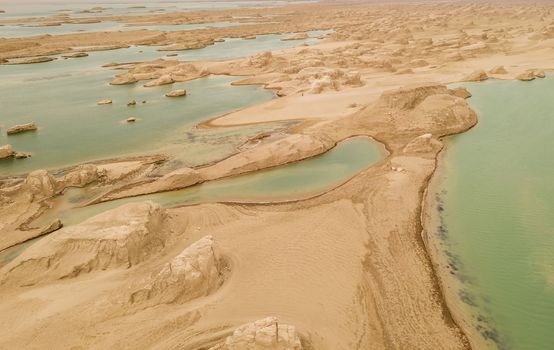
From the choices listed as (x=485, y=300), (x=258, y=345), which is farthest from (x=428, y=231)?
(x=258, y=345)

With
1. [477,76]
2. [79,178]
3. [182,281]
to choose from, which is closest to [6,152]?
[79,178]

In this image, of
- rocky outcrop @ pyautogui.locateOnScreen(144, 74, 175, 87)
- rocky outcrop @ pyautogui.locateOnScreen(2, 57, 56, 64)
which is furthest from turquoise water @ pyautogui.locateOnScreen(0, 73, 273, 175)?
rocky outcrop @ pyautogui.locateOnScreen(2, 57, 56, 64)

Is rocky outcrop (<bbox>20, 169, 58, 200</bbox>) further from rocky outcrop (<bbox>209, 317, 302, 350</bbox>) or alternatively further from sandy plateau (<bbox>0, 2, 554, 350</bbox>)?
rocky outcrop (<bbox>209, 317, 302, 350</bbox>)

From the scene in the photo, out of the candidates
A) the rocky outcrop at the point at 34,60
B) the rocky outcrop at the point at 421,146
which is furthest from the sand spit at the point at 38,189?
the rocky outcrop at the point at 34,60

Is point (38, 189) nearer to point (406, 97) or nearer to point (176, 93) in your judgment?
point (176, 93)

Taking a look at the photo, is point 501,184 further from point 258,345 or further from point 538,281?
point 258,345

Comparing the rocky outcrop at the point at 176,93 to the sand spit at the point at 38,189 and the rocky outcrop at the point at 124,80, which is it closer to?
the rocky outcrop at the point at 124,80
